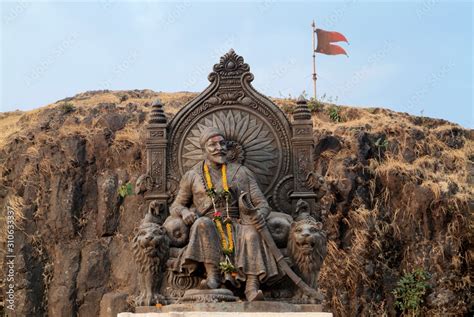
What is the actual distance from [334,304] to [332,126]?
528 cm

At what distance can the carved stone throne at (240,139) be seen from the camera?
10.8 metres

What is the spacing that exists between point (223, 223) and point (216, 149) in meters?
1.09

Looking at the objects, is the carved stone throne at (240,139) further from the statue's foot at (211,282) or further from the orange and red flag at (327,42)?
the orange and red flag at (327,42)

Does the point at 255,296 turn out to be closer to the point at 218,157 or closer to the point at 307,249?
the point at 307,249

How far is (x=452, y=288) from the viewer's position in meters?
15.4

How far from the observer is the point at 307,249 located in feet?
31.3

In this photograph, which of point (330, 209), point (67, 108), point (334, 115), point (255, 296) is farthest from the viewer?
point (67, 108)

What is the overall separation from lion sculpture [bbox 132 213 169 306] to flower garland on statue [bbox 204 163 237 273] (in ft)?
2.48

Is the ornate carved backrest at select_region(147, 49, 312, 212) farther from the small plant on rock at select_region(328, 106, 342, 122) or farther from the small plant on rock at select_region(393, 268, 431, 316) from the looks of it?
the small plant on rock at select_region(328, 106, 342, 122)

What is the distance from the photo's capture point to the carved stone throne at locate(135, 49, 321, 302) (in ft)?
35.6

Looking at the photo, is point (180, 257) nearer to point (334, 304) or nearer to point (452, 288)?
point (334, 304)

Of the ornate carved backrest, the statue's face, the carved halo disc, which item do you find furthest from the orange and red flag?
the statue's face

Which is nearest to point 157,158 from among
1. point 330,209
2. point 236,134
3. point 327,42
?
point 236,134

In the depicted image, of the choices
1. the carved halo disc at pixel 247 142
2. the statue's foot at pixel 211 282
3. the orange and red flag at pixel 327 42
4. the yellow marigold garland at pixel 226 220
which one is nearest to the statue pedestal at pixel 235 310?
the statue's foot at pixel 211 282
